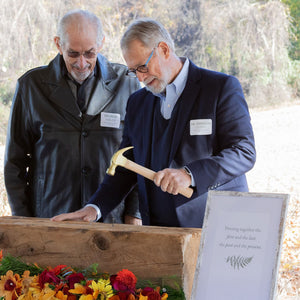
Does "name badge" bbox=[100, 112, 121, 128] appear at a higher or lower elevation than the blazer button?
higher

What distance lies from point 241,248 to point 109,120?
169 centimetres

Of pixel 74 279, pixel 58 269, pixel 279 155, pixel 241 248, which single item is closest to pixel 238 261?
pixel 241 248

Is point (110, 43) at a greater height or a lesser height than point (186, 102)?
greater

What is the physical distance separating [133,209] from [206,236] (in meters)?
1.62

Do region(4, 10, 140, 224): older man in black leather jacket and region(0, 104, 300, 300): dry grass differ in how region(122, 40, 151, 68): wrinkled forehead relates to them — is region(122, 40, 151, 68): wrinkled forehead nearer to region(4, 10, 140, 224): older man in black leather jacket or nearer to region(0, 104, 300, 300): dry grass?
region(4, 10, 140, 224): older man in black leather jacket

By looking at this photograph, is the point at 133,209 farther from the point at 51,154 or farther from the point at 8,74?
the point at 8,74

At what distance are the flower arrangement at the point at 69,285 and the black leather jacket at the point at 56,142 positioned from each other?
3.98 feet

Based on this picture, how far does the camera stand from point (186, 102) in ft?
7.34

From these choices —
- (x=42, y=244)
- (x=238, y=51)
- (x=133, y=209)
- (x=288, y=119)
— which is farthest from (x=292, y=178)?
(x=42, y=244)

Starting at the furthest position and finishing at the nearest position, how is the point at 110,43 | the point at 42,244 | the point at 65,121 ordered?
the point at 110,43
the point at 65,121
the point at 42,244

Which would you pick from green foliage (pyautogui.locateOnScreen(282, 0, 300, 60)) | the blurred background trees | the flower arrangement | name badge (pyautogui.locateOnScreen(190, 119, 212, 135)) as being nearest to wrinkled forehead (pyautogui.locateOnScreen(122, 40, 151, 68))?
name badge (pyautogui.locateOnScreen(190, 119, 212, 135))

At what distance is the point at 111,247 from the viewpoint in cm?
153

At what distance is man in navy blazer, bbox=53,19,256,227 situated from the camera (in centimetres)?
214

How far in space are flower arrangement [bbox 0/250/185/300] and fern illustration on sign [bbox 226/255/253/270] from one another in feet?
0.73
